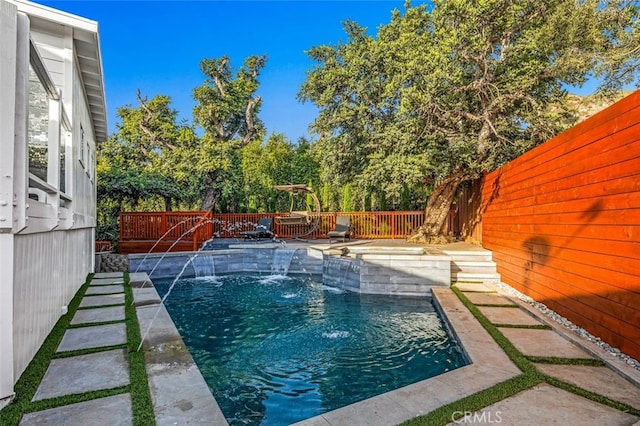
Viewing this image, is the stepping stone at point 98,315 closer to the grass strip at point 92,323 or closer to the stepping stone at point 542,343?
the grass strip at point 92,323

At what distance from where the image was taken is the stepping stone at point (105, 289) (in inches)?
233

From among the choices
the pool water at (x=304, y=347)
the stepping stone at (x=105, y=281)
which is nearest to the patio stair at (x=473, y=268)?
the pool water at (x=304, y=347)

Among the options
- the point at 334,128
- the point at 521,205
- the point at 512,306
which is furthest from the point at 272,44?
the point at 512,306

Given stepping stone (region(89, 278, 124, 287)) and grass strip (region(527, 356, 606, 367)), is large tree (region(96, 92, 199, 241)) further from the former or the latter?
grass strip (region(527, 356, 606, 367))

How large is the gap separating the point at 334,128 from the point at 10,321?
35.8 feet

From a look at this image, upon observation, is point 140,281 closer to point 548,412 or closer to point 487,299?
point 487,299

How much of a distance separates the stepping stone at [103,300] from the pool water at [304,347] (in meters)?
0.84

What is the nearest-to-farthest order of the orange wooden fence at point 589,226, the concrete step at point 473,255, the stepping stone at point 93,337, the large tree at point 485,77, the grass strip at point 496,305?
the orange wooden fence at point 589,226 < the stepping stone at point 93,337 < the grass strip at point 496,305 < the concrete step at point 473,255 < the large tree at point 485,77

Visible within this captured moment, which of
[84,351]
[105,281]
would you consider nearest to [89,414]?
[84,351]

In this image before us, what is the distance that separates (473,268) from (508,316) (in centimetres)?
303

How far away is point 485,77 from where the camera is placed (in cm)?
905

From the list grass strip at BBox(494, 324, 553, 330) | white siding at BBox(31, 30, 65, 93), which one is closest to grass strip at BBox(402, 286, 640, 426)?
grass strip at BBox(494, 324, 553, 330)

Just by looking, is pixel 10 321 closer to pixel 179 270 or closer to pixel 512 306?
pixel 512 306

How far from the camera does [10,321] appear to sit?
2283 mm
